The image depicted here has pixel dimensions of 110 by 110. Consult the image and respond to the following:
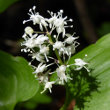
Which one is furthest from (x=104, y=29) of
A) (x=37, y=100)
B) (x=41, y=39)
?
(x=41, y=39)

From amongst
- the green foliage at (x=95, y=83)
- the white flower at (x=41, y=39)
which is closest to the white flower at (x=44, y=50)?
the white flower at (x=41, y=39)

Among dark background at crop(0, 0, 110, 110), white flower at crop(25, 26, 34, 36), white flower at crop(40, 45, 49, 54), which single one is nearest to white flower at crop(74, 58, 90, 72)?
white flower at crop(40, 45, 49, 54)

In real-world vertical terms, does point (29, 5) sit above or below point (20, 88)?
above

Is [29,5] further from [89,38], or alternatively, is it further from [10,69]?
[10,69]

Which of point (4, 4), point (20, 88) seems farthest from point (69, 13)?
point (20, 88)

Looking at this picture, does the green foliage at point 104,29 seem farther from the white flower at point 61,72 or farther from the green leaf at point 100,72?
the white flower at point 61,72

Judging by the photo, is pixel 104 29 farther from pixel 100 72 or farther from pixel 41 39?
pixel 41 39
